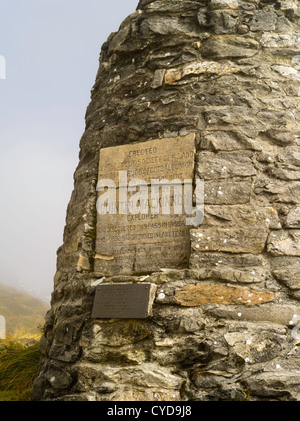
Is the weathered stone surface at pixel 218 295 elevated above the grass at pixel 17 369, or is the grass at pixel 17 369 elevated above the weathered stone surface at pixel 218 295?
the weathered stone surface at pixel 218 295

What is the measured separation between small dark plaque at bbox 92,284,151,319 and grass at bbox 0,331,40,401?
1.43m

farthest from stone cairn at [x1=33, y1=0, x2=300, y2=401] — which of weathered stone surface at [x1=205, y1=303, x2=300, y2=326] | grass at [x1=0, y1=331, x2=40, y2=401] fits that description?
grass at [x1=0, y1=331, x2=40, y2=401]

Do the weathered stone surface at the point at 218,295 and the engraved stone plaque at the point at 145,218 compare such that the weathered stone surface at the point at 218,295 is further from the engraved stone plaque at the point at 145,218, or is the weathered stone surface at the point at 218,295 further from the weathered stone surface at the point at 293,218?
the weathered stone surface at the point at 293,218

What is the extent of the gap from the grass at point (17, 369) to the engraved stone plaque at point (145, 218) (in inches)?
65.8

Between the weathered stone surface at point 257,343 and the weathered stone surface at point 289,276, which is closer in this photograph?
the weathered stone surface at point 257,343

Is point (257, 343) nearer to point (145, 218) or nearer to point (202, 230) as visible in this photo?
point (202, 230)

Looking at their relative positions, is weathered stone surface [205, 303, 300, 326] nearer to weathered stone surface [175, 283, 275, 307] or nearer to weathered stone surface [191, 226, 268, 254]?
weathered stone surface [175, 283, 275, 307]

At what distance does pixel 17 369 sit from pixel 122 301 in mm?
2329

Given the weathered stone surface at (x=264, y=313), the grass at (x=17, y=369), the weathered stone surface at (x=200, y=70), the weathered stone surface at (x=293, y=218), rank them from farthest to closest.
Answer: the grass at (x=17, y=369) < the weathered stone surface at (x=200, y=70) < the weathered stone surface at (x=293, y=218) < the weathered stone surface at (x=264, y=313)

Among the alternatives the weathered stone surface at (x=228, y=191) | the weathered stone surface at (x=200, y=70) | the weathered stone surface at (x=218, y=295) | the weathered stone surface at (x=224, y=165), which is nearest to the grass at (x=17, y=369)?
the weathered stone surface at (x=218, y=295)

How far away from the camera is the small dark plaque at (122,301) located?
3627 mm

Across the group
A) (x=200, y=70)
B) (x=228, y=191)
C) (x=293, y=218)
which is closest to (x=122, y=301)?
(x=228, y=191)
